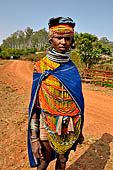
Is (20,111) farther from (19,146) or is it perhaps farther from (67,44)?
(67,44)

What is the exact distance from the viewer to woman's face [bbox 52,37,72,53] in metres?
1.44

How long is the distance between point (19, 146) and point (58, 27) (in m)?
2.88

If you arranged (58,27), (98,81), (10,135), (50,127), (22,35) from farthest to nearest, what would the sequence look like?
(22,35)
(98,81)
(10,135)
(50,127)
(58,27)

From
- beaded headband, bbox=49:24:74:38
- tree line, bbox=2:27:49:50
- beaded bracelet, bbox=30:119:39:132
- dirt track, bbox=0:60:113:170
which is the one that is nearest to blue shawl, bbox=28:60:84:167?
beaded bracelet, bbox=30:119:39:132

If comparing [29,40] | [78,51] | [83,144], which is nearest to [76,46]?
[83,144]

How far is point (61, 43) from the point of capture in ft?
4.73

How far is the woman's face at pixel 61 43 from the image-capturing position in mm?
1443

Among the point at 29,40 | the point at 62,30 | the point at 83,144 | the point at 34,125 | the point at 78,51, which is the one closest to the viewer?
the point at 62,30

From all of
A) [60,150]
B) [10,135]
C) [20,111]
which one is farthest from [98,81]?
[60,150]

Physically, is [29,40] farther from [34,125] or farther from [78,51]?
[34,125]

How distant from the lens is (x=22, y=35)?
258 ft

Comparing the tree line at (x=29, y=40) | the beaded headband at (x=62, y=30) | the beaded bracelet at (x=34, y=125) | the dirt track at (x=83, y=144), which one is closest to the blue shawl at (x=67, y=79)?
the beaded bracelet at (x=34, y=125)

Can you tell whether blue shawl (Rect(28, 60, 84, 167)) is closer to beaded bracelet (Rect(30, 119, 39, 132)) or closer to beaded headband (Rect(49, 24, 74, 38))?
beaded bracelet (Rect(30, 119, 39, 132))

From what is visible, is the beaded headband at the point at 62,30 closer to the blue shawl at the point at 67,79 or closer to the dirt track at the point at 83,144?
the blue shawl at the point at 67,79
